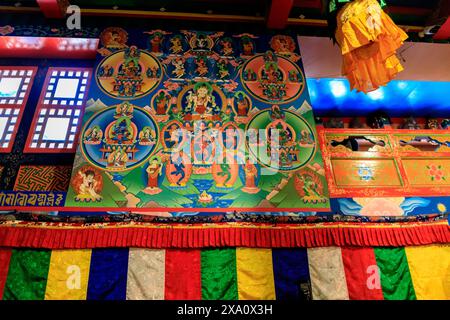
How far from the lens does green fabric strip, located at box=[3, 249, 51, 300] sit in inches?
117

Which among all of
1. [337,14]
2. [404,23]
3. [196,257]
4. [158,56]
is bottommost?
[196,257]

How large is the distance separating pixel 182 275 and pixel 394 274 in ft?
7.33

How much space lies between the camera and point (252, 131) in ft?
13.9

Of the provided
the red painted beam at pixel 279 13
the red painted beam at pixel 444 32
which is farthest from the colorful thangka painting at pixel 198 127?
the red painted beam at pixel 444 32

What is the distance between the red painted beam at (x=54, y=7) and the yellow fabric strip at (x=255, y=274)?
4340 millimetres

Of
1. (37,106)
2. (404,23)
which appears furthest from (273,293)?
(404,23)

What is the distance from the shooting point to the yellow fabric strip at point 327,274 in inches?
128

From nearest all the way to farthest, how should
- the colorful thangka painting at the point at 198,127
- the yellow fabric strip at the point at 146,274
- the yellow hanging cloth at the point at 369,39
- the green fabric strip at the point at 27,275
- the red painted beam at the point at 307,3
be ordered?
the yellow hanging cloth at the point at 369,39
the green fabric strip at the point at 27,275
the yellow fabric strip at the point at 146,274
the colorful thangka painting at the point at 198,127
the red painted beam at the point at 307,3

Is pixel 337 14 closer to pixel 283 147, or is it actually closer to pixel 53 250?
pixel 283 147

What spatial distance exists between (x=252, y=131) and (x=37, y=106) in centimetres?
310

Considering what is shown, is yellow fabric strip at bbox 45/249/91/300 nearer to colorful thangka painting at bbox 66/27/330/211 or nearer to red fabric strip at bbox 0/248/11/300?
red fabric strip at bbox 0/248/11/300

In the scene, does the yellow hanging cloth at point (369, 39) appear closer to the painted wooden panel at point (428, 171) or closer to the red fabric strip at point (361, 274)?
the red fabric strip at point (361, 274)

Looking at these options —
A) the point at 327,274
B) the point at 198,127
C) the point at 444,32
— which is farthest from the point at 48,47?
the point at 444,32

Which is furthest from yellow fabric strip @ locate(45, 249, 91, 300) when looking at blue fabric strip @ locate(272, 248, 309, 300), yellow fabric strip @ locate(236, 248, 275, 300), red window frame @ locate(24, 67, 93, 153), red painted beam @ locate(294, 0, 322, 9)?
red painted beam @ locate(294, 0, 322, 9)
